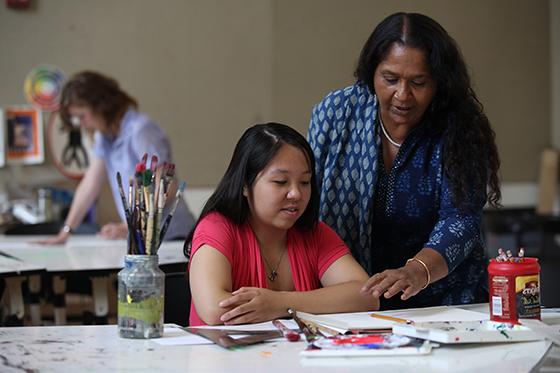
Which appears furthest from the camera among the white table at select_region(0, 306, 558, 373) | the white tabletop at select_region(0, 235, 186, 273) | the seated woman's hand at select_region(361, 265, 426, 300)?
the white tabletop at select_region(0, 235, 186, 273)

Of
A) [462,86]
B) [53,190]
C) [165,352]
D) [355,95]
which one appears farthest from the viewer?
[53,190]

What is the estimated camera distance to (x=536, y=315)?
1884 millimetres

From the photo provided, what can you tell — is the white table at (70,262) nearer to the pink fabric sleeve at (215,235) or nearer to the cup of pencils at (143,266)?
the pink fabric sleeve at (215,235)

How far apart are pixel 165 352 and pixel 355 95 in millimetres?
1130

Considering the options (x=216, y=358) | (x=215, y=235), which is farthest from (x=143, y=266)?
(x=215, y=235)

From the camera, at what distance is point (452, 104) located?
7.74ft

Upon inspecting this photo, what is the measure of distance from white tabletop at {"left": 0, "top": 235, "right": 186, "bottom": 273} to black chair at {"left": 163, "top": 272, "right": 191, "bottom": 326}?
1.53ft

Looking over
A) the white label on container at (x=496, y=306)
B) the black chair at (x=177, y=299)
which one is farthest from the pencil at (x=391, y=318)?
the black chair at (x=177, y=299)

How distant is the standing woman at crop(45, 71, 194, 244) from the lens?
4071mm

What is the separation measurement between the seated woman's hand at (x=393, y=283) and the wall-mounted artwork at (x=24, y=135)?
4444 mm

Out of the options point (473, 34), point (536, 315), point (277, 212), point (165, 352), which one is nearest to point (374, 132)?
point (277, 212)

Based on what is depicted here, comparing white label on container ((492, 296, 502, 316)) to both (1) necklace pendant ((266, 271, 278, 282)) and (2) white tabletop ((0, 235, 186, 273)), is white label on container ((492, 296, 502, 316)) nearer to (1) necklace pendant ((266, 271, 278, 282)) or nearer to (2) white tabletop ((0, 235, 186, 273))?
(1) necklace pendant ((266, 271, 278, 282))

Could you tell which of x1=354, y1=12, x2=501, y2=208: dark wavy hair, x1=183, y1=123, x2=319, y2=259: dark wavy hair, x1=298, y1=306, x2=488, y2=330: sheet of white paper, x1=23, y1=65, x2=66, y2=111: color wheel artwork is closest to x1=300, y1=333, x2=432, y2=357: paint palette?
x1=298, y1=306, x2=488, y2=330: sheet of white paper

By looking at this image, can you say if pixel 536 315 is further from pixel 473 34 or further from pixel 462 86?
pixel 473 34
